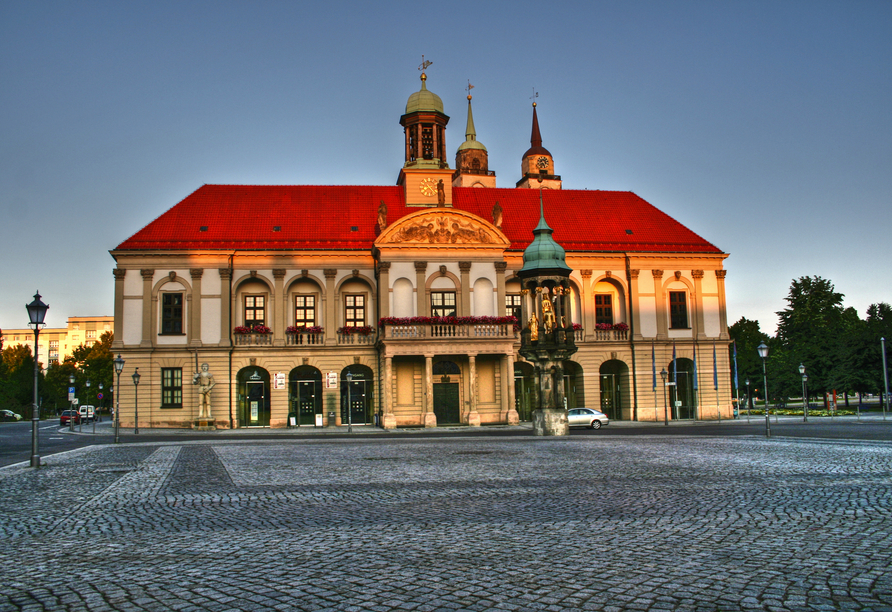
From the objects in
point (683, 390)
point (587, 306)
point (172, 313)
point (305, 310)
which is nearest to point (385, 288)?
point (305, 310)

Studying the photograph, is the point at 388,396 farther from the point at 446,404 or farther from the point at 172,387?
the point at 172,387

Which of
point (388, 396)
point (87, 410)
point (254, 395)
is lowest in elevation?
point (87, 410)

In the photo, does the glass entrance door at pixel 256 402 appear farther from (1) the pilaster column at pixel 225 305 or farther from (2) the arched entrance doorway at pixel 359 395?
(2) the arched entrance doorway at pixel 359 395

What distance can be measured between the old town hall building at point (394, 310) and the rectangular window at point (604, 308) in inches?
5.9

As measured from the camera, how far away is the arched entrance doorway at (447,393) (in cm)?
4809

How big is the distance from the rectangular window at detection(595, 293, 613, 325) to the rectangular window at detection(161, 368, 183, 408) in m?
26.9

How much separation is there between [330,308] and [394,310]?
14.6ft

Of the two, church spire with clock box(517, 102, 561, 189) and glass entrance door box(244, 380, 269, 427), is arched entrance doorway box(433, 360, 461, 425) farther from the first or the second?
church spire with clock box(517, 102, 561, 189)

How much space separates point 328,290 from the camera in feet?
163

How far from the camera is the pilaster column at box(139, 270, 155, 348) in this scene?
157 ft

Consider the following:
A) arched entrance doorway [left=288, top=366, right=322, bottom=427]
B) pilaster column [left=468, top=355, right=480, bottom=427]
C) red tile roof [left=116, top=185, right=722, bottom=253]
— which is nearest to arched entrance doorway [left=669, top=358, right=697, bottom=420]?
red tile roof [left=116, top=185, right=722, bottom=253]

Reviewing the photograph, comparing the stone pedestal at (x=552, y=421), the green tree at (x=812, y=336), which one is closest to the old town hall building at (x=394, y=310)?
the stone pedestal at (x=552, y=421)

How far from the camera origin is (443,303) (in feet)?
160

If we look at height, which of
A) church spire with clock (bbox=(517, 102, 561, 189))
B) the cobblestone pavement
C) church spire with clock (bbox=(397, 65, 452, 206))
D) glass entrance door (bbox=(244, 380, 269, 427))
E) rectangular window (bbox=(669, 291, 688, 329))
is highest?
church spire with clock (bbox=(517, 102, 561, 189))
